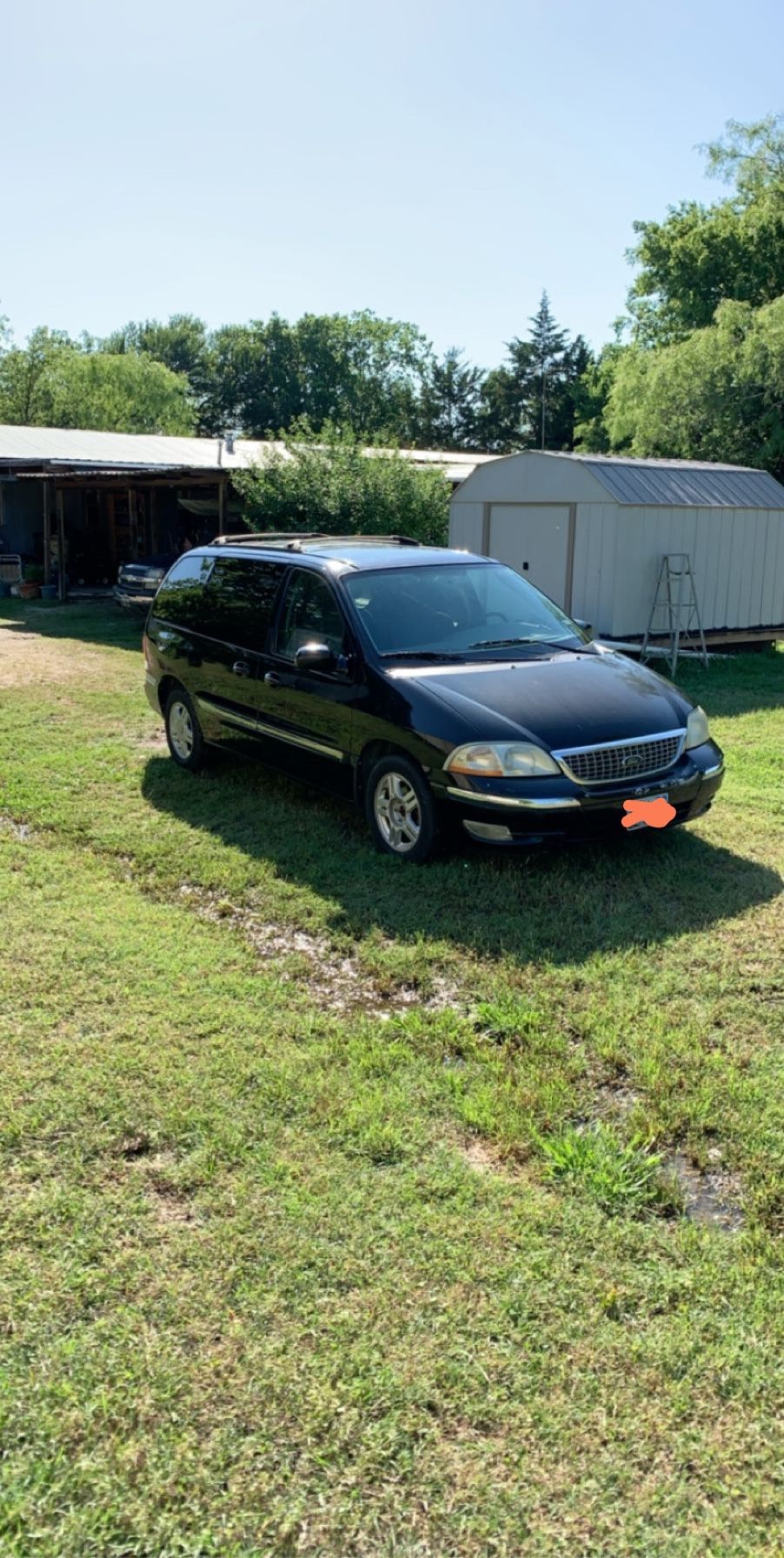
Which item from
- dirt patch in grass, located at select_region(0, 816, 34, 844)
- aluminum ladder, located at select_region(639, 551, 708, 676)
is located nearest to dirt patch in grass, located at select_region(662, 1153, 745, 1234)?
dirt patch in grass, located at select_region(0, 816, 34, 844)

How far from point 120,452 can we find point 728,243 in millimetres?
17033

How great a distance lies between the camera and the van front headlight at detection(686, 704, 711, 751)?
5.87 metres

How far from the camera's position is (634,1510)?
6.99ft

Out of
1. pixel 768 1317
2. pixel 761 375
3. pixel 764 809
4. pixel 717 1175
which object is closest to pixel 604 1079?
pixel 717 1175

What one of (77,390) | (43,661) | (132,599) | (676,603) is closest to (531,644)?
(676,603)

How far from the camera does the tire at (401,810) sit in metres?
5.58

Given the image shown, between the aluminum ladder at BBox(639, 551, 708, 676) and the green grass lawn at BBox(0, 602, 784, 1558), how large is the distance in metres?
8.07

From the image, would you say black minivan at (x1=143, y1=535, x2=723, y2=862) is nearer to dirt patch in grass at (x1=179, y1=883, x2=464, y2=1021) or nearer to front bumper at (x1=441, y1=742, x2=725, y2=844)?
front bumper at (x1=441, y1=742, x2=725, y2=844)

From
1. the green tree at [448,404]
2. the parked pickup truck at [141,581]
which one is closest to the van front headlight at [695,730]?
the parked pickup truck at [141,581]

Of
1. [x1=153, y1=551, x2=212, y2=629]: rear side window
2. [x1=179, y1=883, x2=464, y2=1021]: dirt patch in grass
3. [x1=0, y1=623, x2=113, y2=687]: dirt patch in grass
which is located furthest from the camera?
[x1=0, y1=623, x2=113, y2=687]: dirt patch in grass

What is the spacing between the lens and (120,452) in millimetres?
25812

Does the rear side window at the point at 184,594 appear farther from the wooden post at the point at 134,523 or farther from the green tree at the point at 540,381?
the green tree at the point at 540,381

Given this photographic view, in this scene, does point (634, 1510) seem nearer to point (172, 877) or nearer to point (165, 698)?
point (172, 877)

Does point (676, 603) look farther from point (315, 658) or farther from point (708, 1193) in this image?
point (708, 1193)
